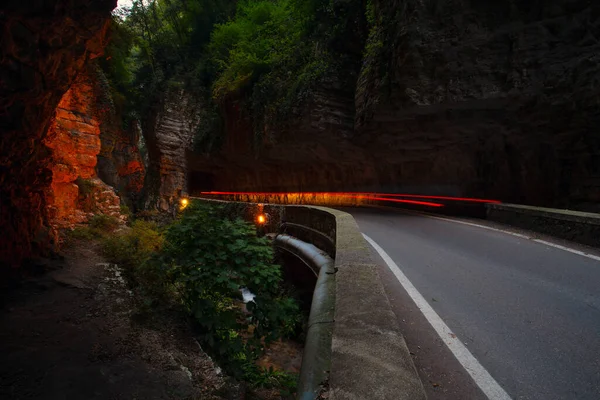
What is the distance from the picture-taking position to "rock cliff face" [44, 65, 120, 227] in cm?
1097

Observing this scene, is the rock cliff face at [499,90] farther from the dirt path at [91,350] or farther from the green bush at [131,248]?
Result: the dirt path at [91,350]

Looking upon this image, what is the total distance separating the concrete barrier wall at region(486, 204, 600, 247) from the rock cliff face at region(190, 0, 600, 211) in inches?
98.0

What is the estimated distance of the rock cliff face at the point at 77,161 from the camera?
1097cm

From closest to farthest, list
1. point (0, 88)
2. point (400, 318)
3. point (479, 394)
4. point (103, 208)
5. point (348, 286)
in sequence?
point (479, 394)
point (348, 286)
point (400, 318)
point (0, 88)
point (103, 208)

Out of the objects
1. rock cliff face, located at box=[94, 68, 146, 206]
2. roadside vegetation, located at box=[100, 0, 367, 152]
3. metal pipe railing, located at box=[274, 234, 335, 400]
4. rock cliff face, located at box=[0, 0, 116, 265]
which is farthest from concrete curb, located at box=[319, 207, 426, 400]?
rock cliff face, located at box=[94, 68, 146, 206]

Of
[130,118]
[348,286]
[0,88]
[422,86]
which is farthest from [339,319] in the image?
[130,118]

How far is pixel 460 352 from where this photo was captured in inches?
106

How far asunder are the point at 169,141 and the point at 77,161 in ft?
50.1

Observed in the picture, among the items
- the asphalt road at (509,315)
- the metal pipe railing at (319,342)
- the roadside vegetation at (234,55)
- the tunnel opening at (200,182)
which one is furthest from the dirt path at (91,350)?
the tunnel opening at (200,182)

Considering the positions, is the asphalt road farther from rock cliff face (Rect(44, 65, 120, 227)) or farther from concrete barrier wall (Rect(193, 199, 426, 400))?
rock cliff face (Rect(44, 65, 120, 227))

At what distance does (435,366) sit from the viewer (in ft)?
8.34

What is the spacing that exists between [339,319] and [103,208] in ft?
45.9

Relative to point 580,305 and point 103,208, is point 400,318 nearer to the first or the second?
point 580,305

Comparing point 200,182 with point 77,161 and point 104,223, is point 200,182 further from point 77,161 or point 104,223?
point 104,223
